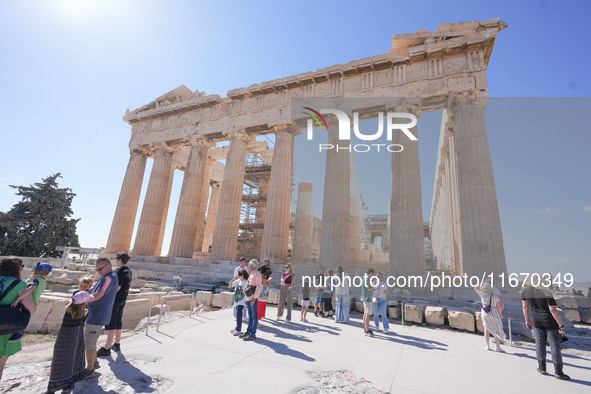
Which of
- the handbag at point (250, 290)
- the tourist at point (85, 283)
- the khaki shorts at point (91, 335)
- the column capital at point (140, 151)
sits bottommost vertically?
the khaki shorts at point (91, 335)

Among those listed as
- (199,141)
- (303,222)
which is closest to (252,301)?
(303,222)

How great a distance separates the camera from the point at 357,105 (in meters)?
17.0

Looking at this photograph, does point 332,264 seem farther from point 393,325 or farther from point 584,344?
point 584,344

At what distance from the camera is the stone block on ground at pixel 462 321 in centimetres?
750

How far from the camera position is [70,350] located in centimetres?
326

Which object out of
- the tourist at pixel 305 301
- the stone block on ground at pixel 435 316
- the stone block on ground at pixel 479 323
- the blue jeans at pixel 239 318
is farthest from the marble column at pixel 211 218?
the stone block on ground at pixel 479 323

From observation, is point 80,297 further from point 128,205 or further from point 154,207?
point 128,205

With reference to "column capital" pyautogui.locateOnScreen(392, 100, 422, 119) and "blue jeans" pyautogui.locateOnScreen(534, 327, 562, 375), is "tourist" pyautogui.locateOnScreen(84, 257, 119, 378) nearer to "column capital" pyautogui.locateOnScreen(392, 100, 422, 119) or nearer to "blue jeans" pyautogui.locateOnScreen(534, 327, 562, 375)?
"blue jeans" pyautogui.locateOnScreen(534, 327, 562, 375)

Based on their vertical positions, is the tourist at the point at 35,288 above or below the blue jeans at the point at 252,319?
above

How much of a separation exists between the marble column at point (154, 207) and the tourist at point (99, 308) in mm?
18746

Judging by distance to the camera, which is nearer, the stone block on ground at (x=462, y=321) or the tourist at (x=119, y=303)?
the tourist at (x=119, y=303)

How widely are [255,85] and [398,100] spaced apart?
10177 millimetres

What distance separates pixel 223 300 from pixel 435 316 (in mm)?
6912

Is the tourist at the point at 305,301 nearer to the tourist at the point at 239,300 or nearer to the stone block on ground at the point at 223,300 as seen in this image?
the tourist at the point at 239,300
